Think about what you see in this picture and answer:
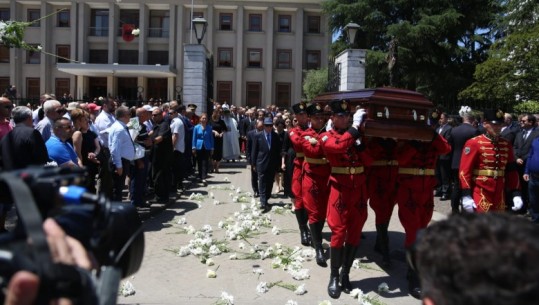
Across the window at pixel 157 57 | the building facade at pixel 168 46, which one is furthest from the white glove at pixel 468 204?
the window at pixel 157 57

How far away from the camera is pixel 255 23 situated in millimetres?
46156

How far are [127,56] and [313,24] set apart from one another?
16015 mm

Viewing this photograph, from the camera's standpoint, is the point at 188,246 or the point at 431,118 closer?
the point at 431,118

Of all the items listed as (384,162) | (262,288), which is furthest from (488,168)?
(262,288)

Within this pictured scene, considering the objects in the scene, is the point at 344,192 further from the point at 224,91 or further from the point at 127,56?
the point at 127,56

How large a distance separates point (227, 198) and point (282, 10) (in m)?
36.0

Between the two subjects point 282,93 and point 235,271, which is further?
point 282,93

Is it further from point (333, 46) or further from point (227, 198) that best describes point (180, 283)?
point (333, 46)

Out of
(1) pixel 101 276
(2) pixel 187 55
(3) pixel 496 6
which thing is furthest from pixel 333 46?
(1) pixel 101 276

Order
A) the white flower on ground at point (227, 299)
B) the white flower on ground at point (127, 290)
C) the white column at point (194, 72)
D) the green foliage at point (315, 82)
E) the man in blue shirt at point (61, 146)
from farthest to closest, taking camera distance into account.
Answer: the green foliage at point (315, 82) → the white column at point (194, 72) → the man in blue shirt at point (61, 146) → the white flower on ground at point (127, 290) → the white flower on ground at point (227, 299)

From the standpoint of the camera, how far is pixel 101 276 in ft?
6.06

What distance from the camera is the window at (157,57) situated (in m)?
46.0

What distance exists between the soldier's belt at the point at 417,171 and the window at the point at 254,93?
40.4 m

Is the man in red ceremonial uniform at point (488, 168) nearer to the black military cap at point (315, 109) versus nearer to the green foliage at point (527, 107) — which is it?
the black military cap at point (315, 109)
